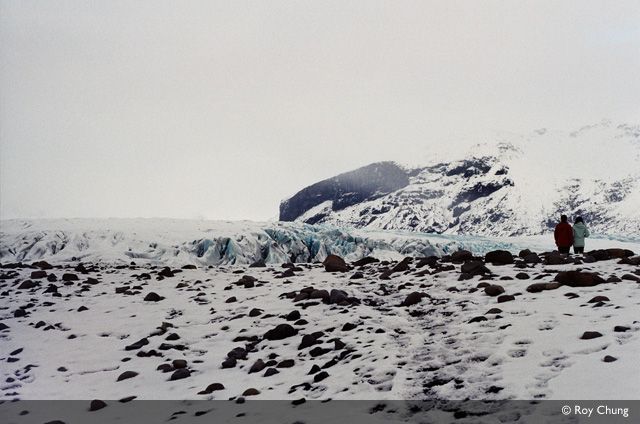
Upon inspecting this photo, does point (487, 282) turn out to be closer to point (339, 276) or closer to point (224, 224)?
point (339, 276)

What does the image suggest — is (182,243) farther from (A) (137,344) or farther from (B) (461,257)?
(A) (137,344)

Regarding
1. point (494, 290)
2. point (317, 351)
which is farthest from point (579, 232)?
point (317, 351)

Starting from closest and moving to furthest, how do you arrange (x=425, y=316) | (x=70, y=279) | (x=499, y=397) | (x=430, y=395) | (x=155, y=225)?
(x=499, y=397)
(x=430, y=395)
(x=425, y=316)
(x=70, y=279)
(x=155, y=225)

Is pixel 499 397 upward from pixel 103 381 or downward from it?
upward

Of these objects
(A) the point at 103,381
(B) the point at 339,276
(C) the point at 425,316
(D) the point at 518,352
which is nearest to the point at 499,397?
(D) the point at 518,352

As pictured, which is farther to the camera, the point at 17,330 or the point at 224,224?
the point at 224,224

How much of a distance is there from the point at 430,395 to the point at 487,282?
548 centimetres

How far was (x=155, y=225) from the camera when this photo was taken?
127 feet

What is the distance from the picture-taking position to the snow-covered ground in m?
6.03

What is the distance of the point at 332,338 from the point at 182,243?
1017 inches

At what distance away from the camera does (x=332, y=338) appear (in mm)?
8531

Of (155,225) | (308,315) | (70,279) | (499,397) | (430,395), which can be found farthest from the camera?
(155,225)

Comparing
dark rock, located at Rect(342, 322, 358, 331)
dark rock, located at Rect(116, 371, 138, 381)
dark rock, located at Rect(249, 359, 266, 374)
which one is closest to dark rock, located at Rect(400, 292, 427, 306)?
dark rock, located at Rect(342, 322, 358, 331)

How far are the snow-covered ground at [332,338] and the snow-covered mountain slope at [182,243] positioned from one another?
14.8 metres
